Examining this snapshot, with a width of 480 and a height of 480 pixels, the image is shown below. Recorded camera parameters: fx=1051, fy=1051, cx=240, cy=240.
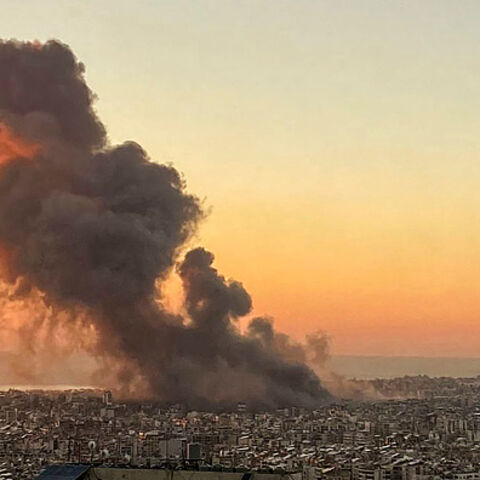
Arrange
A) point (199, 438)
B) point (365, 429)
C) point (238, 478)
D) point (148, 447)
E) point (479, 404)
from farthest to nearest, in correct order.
Result: point (479, 404)
point (365, 429)
point (199, 438)
point (148, 447)
point (238, 478)

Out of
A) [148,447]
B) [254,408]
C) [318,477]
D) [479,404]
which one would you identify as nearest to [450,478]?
[318,477]

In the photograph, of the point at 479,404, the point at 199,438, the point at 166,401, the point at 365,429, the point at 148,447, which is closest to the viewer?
the point at 148,447

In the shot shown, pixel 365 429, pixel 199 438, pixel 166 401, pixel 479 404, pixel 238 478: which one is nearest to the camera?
pixel 238 478

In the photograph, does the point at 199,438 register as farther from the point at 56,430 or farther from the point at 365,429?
the point at 365,429

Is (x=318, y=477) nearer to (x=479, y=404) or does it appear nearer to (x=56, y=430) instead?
(x=56, y=430)

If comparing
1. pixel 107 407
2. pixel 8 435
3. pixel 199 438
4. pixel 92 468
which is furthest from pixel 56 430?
pixel 92 468

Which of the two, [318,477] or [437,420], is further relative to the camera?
[437,420]
